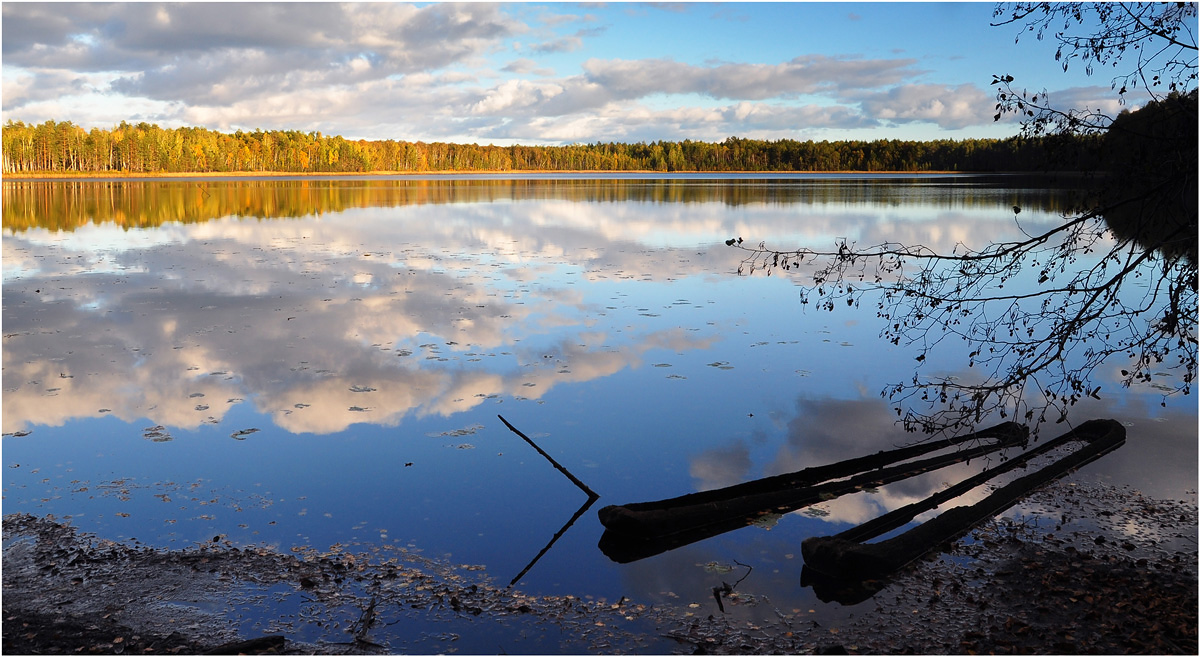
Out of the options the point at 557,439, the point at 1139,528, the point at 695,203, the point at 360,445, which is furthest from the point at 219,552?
the point at 695,203

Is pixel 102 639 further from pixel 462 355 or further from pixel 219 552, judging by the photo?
pixel 462 355

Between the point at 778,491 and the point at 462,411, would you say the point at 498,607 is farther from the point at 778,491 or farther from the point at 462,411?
the point at 462,411

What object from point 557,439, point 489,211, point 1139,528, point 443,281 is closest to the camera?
point 1139,528

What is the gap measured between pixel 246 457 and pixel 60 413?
10.6 feet

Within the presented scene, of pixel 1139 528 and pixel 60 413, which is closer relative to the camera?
pixel 1139 528

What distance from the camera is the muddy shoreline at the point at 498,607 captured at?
5.78 meters

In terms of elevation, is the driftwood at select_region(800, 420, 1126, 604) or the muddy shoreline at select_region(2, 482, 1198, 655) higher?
the driftwood at select_region(800, 420, 1126, 604)

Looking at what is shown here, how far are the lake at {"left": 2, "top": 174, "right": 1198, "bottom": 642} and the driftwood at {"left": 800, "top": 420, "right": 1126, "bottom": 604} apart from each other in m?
0.26

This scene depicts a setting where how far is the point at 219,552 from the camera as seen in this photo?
7039 millimetres

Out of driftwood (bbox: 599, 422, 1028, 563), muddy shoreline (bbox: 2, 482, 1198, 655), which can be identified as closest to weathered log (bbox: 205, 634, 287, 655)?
muddy shoreline (bbox: 2, 482, 1198, 655)

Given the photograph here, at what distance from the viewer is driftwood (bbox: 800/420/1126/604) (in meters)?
6.73

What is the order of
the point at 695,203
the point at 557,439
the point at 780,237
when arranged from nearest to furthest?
1. the point at 557,439
2. the point at 780,237
3. the point at 695,203

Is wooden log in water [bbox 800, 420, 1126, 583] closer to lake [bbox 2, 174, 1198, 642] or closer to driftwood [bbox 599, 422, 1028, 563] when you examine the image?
lake [bbox 2, 174, 1198, 642]

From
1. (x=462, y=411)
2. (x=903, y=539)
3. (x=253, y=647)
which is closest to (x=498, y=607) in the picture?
(x=253, y=647)
